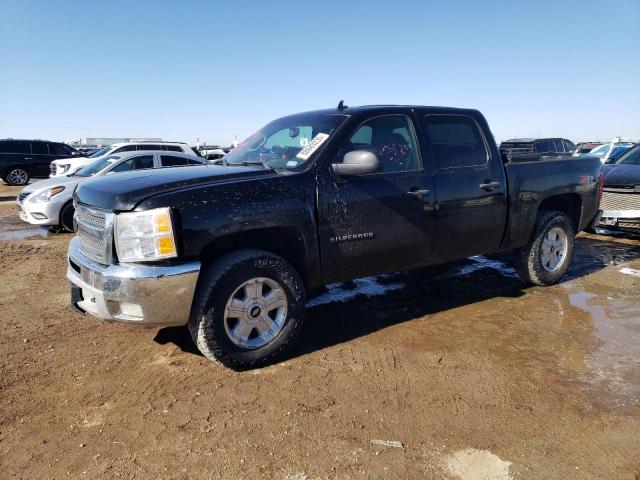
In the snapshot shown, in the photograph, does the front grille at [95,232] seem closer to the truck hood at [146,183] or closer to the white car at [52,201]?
the truck hood at [146,183]

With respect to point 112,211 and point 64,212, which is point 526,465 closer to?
point 112,211

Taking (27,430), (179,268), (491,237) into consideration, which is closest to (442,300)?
(491,237)

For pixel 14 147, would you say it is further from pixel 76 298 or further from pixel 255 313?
pixel 255 313

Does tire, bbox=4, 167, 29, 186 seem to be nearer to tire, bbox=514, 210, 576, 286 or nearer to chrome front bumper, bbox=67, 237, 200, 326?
chrome front bumper, bbox=67, 237, 200, 326

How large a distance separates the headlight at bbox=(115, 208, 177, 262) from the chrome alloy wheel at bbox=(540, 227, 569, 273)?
163 inches

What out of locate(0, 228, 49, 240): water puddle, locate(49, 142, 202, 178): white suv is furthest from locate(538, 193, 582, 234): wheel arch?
locate(49, 142, 202, 178): white suv

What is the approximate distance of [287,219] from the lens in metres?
3.61

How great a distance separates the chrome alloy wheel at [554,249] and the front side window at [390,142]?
2144 mm

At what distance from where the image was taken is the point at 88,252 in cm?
364

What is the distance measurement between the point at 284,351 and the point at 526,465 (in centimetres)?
184

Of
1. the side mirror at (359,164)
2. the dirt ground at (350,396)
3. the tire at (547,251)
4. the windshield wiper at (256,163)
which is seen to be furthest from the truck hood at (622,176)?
the windshield wiper at (256,163)

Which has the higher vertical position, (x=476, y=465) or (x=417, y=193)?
(x=417, y=193)

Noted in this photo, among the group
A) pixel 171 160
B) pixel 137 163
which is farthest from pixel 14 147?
pixel 137 163

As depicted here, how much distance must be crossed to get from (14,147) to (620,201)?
801 inches
